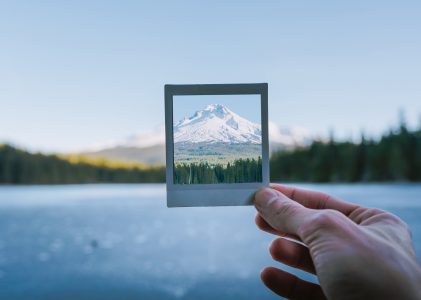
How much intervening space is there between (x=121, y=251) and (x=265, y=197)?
311 inches

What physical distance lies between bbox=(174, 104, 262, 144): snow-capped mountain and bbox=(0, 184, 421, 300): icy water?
243 inches

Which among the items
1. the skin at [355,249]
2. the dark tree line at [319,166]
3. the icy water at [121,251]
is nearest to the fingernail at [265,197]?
the skin at [355,249]

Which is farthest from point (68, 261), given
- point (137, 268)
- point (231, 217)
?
point (231, 217)

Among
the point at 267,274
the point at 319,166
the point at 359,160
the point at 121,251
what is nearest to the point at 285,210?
the point at 267,274

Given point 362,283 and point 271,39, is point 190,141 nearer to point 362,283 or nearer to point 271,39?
point 362,283

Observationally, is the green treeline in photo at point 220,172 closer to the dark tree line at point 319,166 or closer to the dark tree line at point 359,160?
the dark tree line at point 319,166

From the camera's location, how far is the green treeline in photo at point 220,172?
32.0 inches

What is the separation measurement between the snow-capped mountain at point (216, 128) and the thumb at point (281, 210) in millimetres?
110

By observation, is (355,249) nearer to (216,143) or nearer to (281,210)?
(281,210)

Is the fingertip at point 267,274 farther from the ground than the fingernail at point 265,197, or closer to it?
closer to it

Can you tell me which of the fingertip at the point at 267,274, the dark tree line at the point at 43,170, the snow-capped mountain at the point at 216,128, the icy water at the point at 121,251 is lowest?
the icy water at the point at 121,251

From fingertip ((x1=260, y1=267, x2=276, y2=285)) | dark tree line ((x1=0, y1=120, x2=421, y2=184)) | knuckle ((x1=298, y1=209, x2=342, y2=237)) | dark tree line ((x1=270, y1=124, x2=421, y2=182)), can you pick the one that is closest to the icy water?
dark tree line ((x1=0, y1=120, x2=421, y2=184))

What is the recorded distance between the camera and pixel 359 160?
4711 mm

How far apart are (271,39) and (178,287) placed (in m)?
4.46
